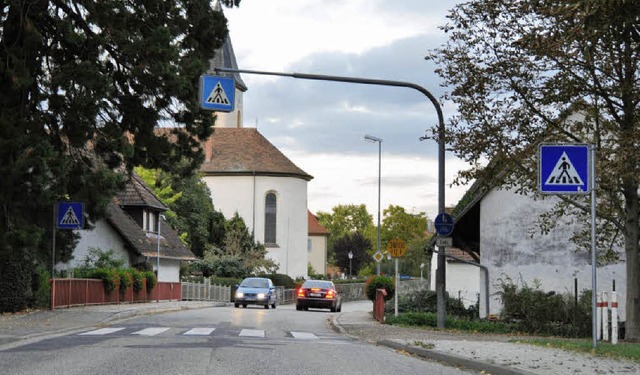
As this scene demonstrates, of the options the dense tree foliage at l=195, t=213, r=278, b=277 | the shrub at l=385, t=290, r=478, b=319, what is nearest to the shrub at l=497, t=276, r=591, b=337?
the shrub at l=385, t=290, r=478, b=319

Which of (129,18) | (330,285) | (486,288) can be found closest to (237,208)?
(330,285)

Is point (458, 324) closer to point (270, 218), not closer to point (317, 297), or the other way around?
point (317, 297)

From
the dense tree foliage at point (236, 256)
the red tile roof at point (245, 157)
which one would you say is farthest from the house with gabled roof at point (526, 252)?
the red tile roof at point (245, 157)

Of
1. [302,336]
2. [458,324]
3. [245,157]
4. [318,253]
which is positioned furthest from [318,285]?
[318,253]

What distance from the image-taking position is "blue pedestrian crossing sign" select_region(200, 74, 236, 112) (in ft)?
67.5

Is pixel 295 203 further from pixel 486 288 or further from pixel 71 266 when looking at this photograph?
pixel 486 288

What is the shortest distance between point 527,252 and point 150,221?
23.8 meters

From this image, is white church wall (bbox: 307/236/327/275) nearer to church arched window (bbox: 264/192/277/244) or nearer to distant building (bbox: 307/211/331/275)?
distant building (bbox: 307/211/331/275)

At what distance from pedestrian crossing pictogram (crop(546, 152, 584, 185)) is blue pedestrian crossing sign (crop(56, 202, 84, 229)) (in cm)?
1577

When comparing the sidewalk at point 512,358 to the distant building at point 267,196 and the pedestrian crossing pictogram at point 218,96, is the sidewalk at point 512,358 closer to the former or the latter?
the pedestrian crossing pictogram at point 218,96

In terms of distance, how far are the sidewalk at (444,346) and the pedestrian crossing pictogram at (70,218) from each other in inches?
102

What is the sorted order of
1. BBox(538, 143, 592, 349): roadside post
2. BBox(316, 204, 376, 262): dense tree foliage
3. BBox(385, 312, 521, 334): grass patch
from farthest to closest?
1. BBox(316, 204, 376, 262): dense tree foliage
2. BBox(385, 312, 521, 334): grass patch
3. BBox(538, 143, 592, 349): roadside post

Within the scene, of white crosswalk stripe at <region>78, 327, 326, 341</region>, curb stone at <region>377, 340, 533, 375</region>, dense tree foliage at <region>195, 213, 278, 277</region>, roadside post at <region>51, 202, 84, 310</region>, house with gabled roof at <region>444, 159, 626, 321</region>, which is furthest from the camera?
dense tree foliage at <region>195, 213, 278, 277</region>

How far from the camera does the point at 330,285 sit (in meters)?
44.1
